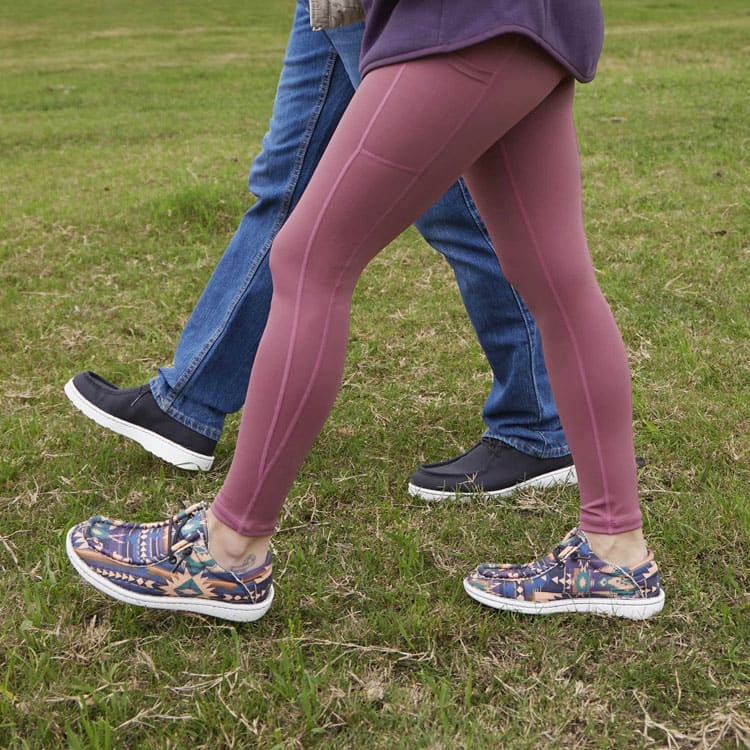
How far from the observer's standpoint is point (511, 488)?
2.39 metres

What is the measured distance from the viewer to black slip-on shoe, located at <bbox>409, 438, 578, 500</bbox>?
2.38 m

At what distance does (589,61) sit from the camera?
156 centimetres

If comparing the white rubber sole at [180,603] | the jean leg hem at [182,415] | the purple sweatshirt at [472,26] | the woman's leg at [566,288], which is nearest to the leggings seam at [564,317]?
the woman's leg at [566,288]

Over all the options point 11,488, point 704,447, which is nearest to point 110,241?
point 11,488

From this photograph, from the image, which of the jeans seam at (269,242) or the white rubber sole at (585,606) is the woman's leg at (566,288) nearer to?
the white rubber sole at (585,606)

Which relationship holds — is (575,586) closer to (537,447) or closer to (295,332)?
(537,447)

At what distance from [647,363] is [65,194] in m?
4.15

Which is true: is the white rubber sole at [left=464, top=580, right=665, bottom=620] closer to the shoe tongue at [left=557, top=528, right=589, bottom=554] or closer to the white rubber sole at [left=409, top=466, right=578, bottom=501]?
the shoe tongue at [left=557, top=528, right=589, bottom=554]

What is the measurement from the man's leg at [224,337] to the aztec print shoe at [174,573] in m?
0.67

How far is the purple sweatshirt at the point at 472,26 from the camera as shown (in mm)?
1419

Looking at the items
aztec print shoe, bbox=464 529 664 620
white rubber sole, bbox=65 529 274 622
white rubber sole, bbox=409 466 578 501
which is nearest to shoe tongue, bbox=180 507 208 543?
white rubber sole, bbox=65 529 274 622

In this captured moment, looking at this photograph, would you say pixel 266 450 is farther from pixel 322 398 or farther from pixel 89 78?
pixel 89 78

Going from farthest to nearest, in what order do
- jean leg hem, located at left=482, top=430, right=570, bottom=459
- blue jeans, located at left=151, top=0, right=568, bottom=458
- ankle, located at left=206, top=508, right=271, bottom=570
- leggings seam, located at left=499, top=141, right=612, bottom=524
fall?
jean leg hem, located at left=482, top=430, right=570, bottom=459 < blue jeans, located at left=151, top=0, right=568, bottom=458 < ankle, located at left=206, top=508, right=271, bottom=570 < leggings seam, located at left=499, top=141, right=612, bottom=524

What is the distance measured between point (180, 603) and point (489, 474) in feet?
2.94
